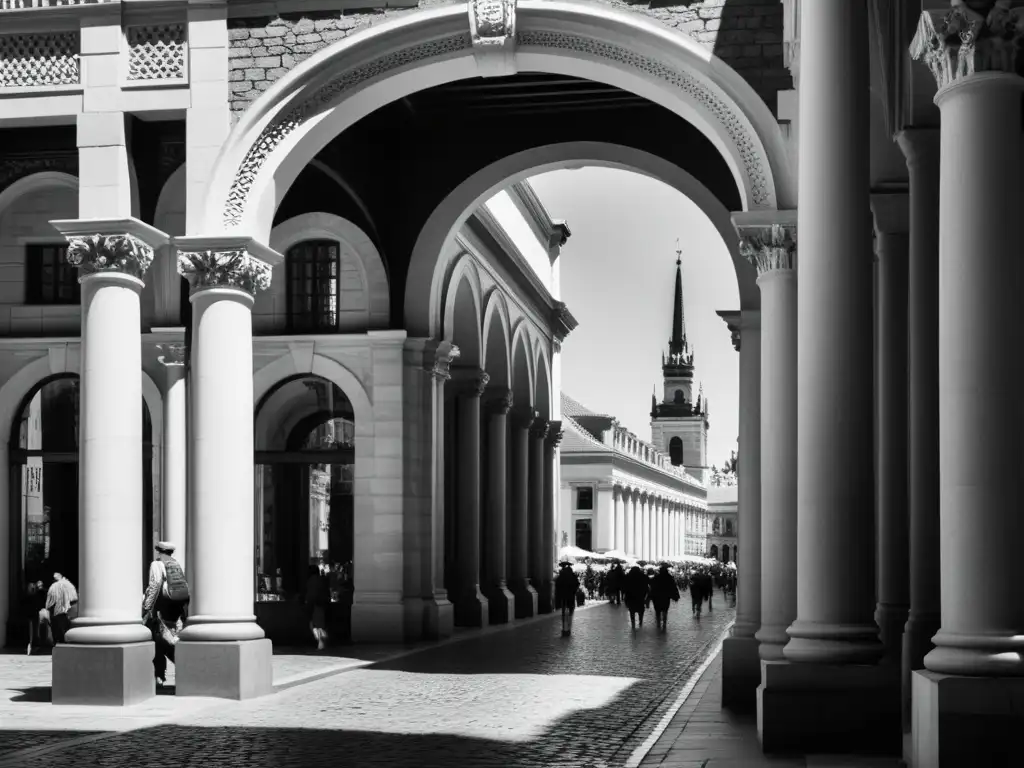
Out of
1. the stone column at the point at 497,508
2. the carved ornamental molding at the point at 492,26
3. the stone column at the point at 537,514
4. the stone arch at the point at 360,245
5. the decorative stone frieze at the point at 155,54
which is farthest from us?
the stone column at the point at 537,514

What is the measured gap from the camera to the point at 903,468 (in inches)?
661

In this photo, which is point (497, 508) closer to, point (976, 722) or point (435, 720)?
point (435, 720)

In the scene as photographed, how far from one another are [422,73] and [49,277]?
11.1 meters

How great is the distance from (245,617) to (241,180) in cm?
455

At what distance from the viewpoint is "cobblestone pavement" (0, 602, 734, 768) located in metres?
11.6

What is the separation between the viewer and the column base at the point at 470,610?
1201 inches

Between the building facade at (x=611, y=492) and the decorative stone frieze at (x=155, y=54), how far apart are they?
2349 inches

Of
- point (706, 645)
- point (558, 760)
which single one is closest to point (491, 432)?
point (706, 645)

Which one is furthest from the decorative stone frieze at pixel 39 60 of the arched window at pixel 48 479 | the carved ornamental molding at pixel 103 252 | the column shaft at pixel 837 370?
the arched window at pixel 48 479

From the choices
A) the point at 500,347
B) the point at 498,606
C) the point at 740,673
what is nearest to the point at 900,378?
the point at 740,673

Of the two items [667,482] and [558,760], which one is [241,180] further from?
[667,482]

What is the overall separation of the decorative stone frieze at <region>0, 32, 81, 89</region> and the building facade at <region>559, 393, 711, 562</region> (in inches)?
2352

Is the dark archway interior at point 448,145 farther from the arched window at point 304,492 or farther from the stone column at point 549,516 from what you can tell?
Result: the stone column at point 549,516

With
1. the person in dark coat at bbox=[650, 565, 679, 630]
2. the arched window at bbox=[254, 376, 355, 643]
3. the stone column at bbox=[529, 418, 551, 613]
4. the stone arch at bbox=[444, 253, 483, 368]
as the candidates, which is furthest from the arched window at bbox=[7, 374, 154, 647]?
the stone column at bbox=[529, 418, 551, 613]
